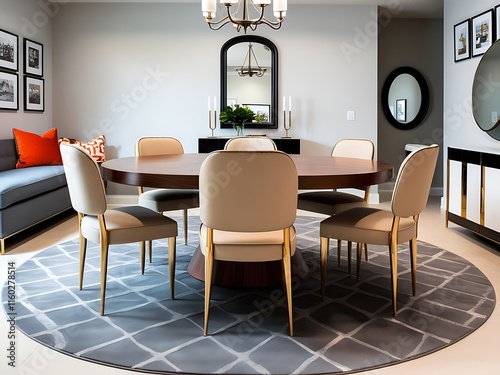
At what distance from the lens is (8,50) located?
471 cm

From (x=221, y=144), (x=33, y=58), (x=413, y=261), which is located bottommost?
(x=413, y=261)

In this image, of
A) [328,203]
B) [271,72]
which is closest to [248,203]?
[328,203]

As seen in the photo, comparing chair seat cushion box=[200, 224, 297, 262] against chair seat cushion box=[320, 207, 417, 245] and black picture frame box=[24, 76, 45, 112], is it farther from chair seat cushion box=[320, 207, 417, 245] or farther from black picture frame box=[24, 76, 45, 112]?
black picture frame box=[24, 76, 45, 112]

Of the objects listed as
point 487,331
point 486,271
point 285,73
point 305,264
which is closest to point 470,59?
point 285,73

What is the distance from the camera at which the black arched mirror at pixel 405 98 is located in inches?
260

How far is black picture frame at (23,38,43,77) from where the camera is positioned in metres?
5.07

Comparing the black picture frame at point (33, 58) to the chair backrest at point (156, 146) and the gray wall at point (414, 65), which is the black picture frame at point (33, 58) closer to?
the chair backrest at point (156, 146)

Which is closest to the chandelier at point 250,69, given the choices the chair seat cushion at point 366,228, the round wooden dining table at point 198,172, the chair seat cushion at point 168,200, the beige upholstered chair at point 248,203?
the chair seat cushion at point 168,200

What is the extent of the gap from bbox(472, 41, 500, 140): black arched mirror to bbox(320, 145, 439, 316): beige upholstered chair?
2.06 metres

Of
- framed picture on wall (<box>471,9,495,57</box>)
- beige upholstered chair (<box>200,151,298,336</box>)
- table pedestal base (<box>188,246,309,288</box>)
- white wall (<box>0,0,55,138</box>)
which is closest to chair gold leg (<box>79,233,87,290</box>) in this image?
table pedestal base (<box>188,246,309,288</box>)

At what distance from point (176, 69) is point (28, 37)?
5.38 feet

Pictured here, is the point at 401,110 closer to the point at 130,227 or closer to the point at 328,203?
the point at 328,203

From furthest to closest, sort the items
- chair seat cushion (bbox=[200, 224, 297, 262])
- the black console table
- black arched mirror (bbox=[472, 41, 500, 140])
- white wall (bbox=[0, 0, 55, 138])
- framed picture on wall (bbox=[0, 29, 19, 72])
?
the black console table
white wall (bbox=[0, 0, 55, 138])
framed picture on wall (bbox=[0, 29, 19, 72])
black arched mirror (bbox=[472, 41, 500, 140])
chair seat cushion (bbox=[200, 224, 297, 262])

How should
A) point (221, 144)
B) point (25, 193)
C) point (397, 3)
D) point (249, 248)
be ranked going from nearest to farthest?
point (249, 248) < point (25, 193) < point (221, 144) < point (397, 3)
